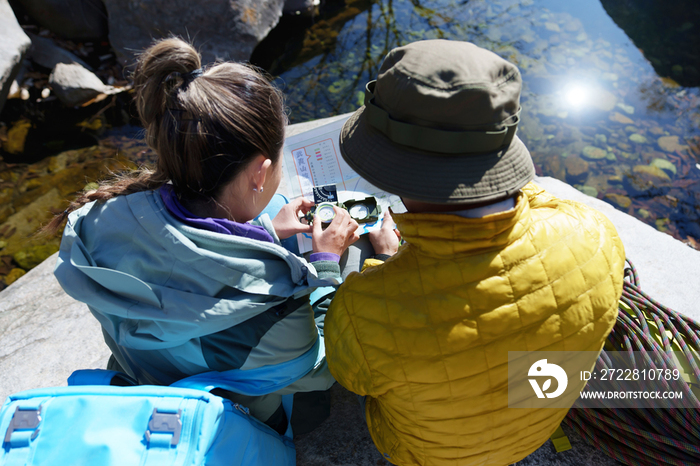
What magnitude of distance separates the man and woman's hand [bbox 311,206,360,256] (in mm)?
502

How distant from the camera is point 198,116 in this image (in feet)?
3.81

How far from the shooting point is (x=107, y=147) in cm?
404

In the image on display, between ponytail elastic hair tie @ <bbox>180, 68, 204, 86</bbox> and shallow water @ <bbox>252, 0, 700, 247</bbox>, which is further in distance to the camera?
shallow water @ <bbox>252, 0, 700, 247</bbox>

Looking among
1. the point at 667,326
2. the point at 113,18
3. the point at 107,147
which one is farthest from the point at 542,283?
the point at 113,18

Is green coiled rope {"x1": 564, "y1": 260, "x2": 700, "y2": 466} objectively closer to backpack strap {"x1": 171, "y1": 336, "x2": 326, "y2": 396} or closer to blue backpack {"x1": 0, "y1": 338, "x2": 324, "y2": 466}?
backpack strap {"x1": 171, "y1": 336, "x2": 326, "y2": 396}

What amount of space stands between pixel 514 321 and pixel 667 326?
0.86m

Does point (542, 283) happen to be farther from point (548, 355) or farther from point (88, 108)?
point (88, 108)

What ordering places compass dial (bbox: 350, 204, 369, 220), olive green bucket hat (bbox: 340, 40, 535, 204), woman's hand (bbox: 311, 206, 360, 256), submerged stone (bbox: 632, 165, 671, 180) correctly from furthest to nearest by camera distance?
submerged stone (bbox: 632, 165, 671, 180) → compass dial (bbox: 350, 204, 369, 220) → woman's hand (bbox: 311, 206, 360, 256) → olive green bucket hat (bbox: 340, 40, 535, 204)

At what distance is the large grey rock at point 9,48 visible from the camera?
3.87 m

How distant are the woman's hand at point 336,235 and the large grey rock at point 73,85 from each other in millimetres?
3930

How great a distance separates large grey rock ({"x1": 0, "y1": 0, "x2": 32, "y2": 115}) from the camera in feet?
12.7

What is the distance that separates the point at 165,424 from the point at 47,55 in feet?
17.4

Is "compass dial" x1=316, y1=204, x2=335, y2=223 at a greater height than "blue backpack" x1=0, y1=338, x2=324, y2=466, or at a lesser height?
lesser

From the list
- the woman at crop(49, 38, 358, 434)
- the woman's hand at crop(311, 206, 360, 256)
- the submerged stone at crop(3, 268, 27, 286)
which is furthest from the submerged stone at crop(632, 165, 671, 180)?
the submerged stone at crop(3, 268, 27, 286)
